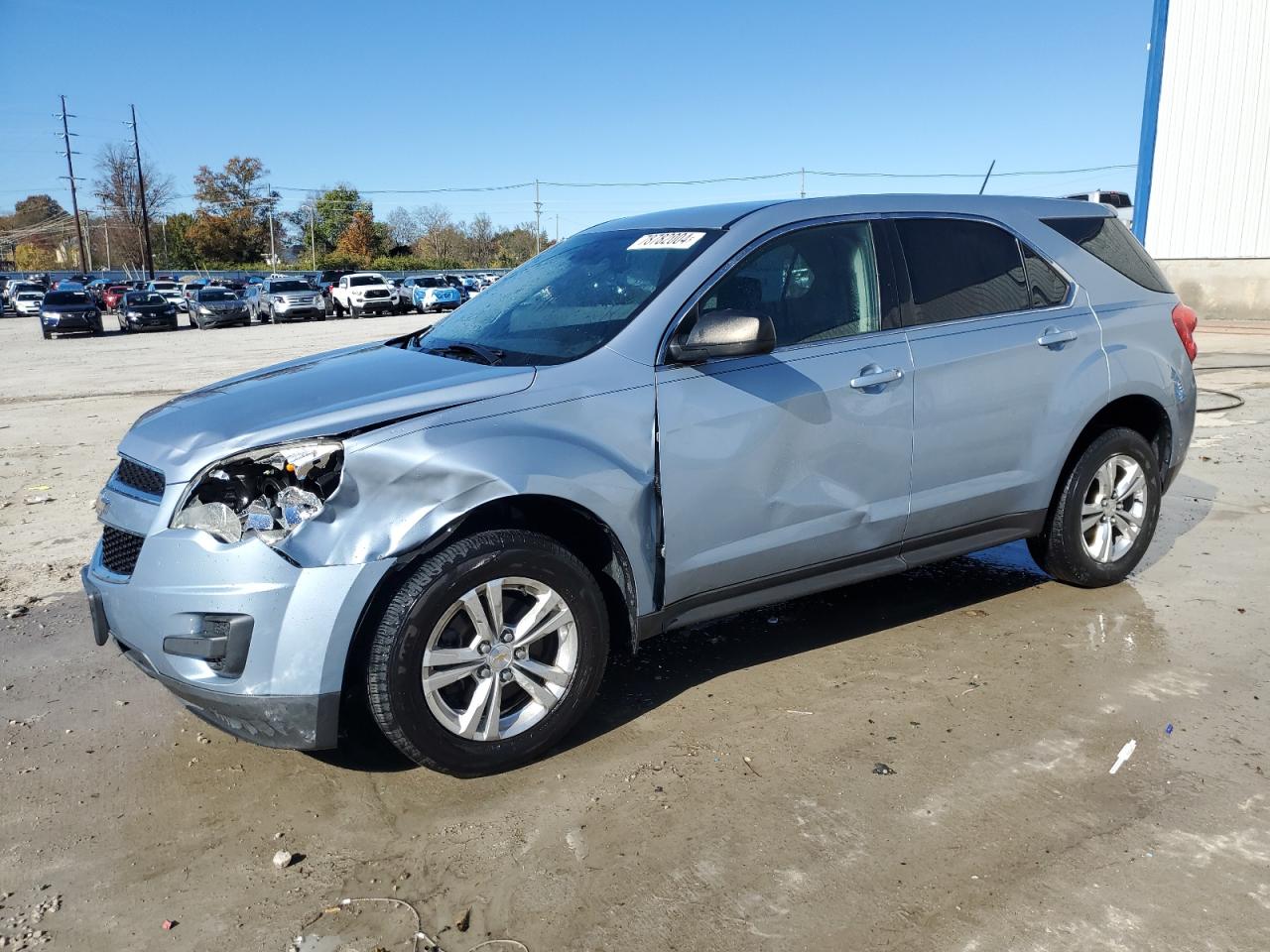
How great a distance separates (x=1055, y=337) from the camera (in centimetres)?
454

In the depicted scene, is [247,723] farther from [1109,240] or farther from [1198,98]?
[1198,98]

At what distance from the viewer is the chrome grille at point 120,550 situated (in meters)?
3.26

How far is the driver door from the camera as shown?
3621 mm

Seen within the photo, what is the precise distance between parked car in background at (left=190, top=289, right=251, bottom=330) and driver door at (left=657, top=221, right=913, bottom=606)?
3690 centimetres

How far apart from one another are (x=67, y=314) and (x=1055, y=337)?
3567 cm

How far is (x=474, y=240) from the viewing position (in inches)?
4099

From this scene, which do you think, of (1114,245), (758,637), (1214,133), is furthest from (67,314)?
(1114,245)

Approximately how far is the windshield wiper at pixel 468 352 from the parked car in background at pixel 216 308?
3629cm

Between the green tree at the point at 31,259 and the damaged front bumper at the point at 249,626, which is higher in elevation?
the green tree at the point at 31,259

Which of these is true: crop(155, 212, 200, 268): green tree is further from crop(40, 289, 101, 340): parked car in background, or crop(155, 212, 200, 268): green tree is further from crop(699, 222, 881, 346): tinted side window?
crop(699, 222, 881, 346): tinted side window

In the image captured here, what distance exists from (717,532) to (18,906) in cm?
238

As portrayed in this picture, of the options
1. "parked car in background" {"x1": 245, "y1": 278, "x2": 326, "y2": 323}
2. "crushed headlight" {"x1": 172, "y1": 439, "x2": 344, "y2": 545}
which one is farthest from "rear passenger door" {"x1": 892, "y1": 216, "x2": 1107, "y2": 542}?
"parked car in background" {"x1": 245, "y1": 278, "x2": 326, "y2": 323}

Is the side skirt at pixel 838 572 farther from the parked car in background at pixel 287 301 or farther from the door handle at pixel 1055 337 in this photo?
the parked car in background at pixel 287 301

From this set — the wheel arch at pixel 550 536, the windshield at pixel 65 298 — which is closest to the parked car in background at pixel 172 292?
the windshield at pixel 65 298
